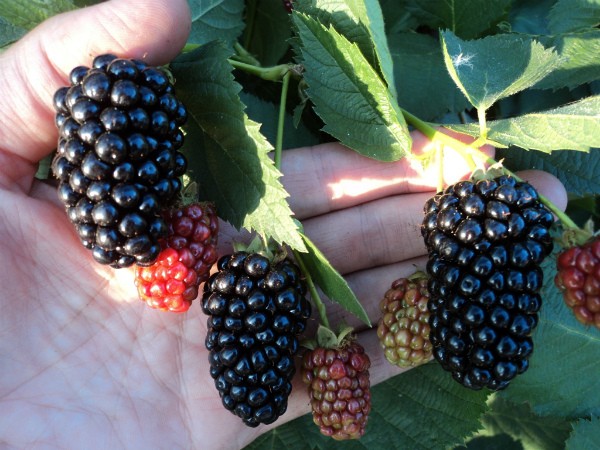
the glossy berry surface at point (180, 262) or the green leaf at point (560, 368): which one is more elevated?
the glossy berry surface at point (180, 262)

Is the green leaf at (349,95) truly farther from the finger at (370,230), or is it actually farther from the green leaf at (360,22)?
the finger at (370,230)

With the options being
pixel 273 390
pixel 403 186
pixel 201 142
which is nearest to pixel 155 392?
pixel 273 390

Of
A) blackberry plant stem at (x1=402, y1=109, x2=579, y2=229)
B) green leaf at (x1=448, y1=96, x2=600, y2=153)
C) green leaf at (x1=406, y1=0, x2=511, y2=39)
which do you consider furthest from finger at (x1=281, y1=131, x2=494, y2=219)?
green leaf at (x1=406, y1=0, x2=511, y2=39)

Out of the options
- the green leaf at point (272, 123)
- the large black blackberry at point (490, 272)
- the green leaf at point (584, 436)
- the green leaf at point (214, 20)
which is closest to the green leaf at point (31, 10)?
the green leaf at point (214, 20)

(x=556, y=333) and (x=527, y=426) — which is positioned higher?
(x=556, y=333)

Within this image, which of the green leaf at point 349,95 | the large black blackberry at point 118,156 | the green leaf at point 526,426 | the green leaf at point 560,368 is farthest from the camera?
the green leaf at point 526,426

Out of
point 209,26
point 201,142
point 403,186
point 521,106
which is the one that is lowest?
point 403,186

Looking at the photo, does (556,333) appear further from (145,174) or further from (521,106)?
(145,174)
